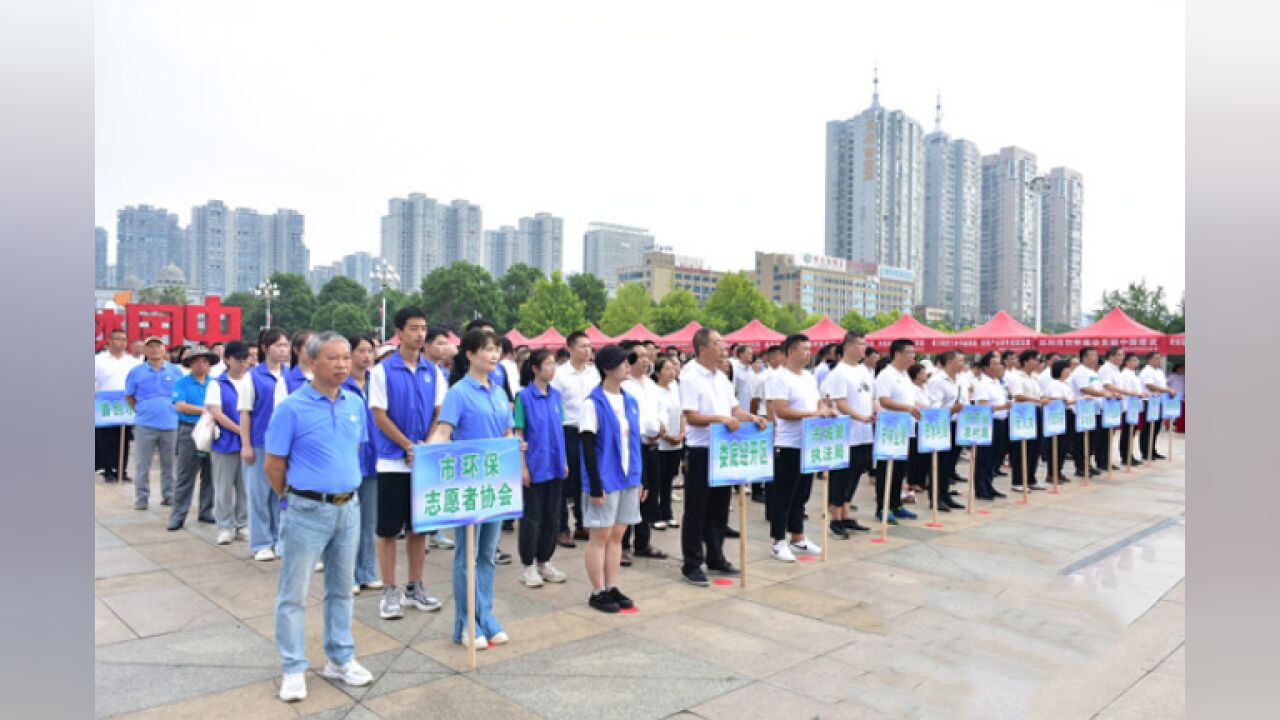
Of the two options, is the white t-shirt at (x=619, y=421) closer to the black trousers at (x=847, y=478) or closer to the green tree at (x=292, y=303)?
A: the black trousers at (x=847, y=478)

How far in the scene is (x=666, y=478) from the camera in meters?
7.68

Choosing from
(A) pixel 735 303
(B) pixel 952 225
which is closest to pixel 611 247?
(B) pixel 952 225

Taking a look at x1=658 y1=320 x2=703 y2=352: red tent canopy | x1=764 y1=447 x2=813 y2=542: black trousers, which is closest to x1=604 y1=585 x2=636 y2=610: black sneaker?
x1=764 y1=447 x2=813 y2=542: black trousers

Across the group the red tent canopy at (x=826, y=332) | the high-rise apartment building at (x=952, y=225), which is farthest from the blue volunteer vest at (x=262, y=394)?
the high-rise apartment building at (x=952, y=225)

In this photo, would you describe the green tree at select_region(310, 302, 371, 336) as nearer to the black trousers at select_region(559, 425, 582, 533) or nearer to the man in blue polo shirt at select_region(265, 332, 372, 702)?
the black trousers at select_region(559, 425, 582, 533)

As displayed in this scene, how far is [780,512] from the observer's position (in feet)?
22.0

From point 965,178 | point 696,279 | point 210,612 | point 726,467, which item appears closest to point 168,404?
point 210,612

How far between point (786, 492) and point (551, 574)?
228 cm

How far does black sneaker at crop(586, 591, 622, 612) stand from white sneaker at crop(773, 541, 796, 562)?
1970 mm

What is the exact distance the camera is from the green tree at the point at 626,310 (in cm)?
5503

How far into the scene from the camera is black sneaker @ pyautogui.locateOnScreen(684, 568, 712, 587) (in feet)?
18.9

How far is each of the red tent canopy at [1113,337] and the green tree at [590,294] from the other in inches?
1847

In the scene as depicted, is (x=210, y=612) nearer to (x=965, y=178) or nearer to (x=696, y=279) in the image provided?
(x=965, y=178)

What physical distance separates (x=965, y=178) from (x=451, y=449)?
95.3 m
